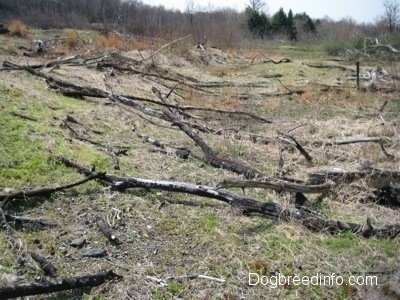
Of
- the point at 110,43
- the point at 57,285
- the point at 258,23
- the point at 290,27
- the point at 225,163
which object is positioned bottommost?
the point at 57,285

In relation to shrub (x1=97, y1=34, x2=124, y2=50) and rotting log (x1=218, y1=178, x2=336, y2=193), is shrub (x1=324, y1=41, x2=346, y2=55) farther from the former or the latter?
rotting log (x1=218, y1=178, x2=336, y2=193)

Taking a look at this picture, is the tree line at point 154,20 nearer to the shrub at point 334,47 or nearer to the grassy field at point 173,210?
the shrub at point 334,47

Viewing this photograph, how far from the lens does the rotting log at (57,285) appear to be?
255 cm

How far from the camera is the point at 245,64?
1817 centimetres

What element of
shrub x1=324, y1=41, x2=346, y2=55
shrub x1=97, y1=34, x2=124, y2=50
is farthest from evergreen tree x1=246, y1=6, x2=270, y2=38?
shrub x1=97, y1=34, x2=124, y2=50

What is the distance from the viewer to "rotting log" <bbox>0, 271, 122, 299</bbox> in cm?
255

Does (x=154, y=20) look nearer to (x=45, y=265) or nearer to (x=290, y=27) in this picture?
(x=45, y=265)

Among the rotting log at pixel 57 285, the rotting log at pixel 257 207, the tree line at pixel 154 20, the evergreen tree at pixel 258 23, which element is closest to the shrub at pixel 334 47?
the tree line at pixel 154 20

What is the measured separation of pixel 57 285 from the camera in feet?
8.75

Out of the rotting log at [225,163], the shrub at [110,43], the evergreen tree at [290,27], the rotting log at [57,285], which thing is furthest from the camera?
the evergreen tree at [290,27]

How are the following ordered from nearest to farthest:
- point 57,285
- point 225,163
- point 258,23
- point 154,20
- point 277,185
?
point 57,285 < point 277,185 < point 225,163 < point 154,20 < point 258,23

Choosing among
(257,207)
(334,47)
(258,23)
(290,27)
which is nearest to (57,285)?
(257,207)

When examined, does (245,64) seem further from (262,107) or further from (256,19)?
(256,19)

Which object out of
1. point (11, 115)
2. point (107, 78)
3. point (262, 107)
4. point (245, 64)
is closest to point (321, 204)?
point (11, 115)
